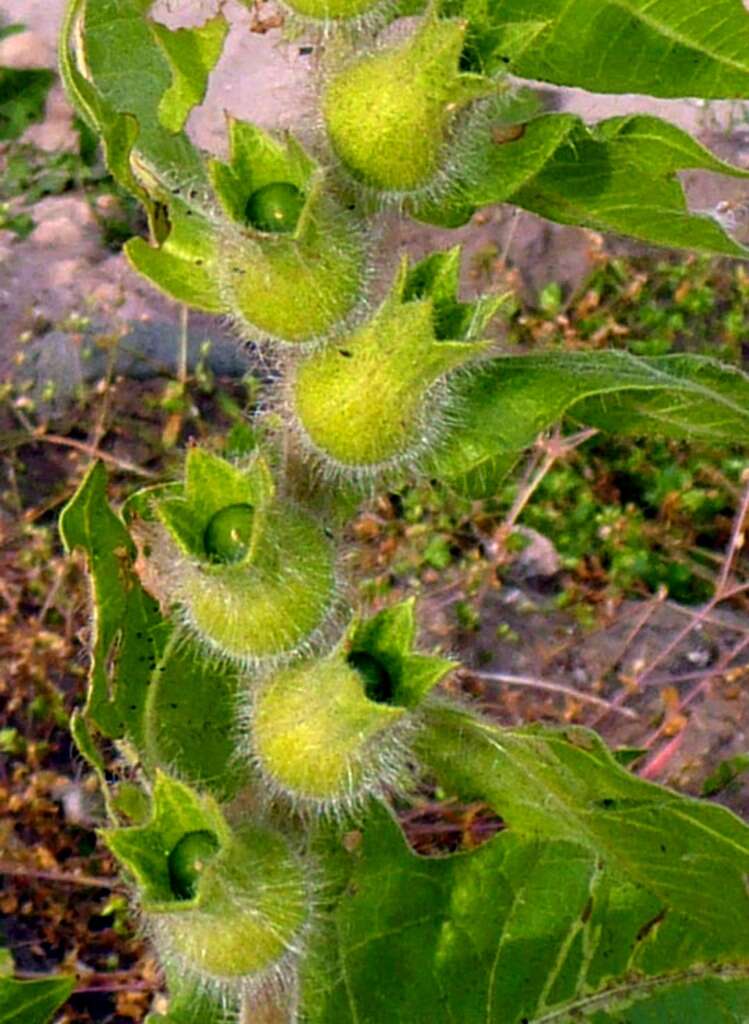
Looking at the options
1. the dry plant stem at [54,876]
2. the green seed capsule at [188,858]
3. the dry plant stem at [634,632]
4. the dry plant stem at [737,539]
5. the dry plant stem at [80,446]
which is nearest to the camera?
the green seed capsule at [188,858]

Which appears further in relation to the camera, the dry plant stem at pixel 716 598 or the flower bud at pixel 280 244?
the dry plant stem at pixel 716 598

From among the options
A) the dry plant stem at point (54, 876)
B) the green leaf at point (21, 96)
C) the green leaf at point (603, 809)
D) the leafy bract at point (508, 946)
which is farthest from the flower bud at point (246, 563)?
the green leaf at point (21, 96)

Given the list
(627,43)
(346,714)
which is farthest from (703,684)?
(627,43)

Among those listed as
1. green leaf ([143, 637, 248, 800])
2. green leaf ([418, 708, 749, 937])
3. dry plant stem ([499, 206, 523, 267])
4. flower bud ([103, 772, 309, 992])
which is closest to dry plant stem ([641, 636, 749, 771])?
dry plant stem ([499, 206, 523, 267])

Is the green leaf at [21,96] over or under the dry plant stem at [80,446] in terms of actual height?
over

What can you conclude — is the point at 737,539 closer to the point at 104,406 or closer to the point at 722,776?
the point at 722,776

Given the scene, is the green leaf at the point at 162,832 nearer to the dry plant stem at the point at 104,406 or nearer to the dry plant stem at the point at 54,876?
the dry plant stem at the point at 54,876

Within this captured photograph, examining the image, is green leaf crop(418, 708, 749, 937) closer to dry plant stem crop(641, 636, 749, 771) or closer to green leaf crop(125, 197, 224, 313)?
green leaf crop(125, 197, 224, 313)
